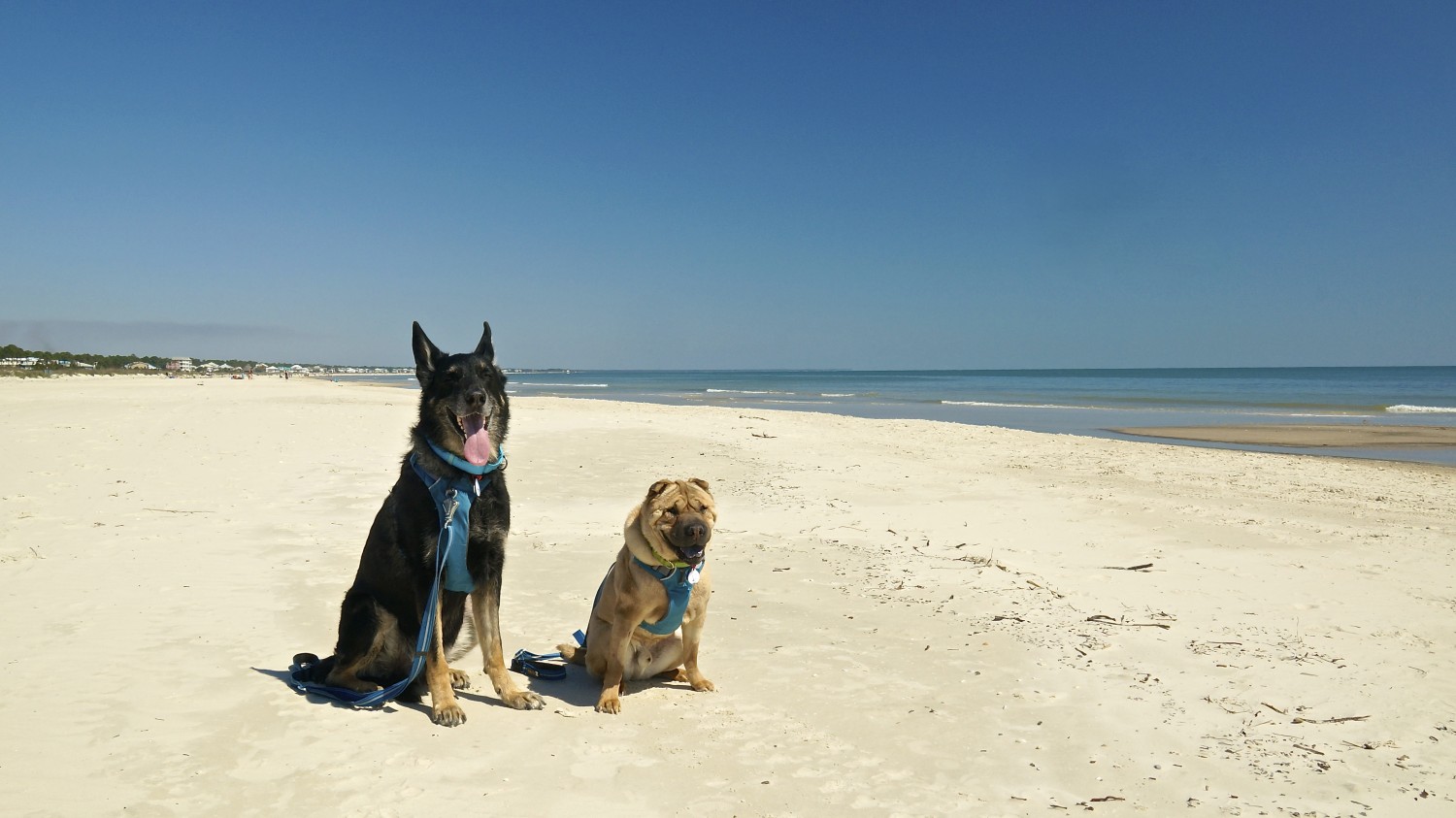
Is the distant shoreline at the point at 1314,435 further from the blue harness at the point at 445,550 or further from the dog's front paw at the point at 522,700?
the blue harness at the point at 445,550

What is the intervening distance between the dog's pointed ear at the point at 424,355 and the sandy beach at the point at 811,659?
73.1 inches

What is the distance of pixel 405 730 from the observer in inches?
154

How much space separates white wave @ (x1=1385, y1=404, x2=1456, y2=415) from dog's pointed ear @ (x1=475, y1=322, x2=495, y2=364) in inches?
1635

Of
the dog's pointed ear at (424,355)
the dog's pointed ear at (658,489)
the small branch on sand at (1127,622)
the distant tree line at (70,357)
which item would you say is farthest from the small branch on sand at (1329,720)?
the distant tree line at (70,357)

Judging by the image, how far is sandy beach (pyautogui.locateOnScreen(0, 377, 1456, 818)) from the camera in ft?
11.2

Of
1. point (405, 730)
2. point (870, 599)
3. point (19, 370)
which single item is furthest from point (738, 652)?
point (19, 370)

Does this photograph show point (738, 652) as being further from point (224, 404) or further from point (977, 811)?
point (224, 404)

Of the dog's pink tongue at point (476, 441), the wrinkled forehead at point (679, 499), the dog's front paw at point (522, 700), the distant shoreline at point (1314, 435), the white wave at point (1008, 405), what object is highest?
the dog's pink tongue at point (476, 441)

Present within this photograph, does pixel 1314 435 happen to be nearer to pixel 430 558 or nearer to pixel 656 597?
pixel 656 597

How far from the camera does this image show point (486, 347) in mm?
4648

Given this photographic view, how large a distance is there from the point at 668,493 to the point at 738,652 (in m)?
1.71

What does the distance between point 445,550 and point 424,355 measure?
3.70 ft

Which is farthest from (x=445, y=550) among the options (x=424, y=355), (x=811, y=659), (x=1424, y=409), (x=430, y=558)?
(x=1424, y=409)

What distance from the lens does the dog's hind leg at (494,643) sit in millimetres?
4344
